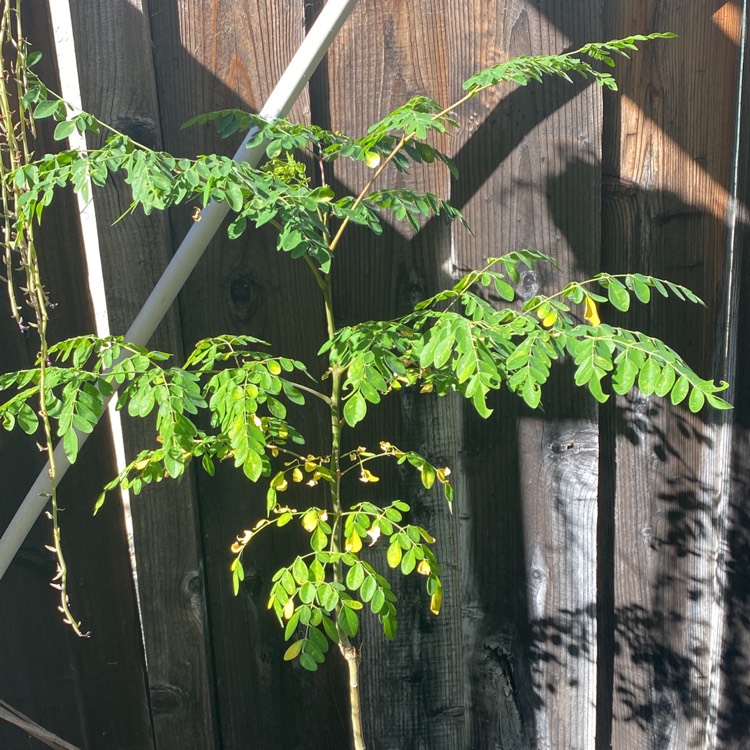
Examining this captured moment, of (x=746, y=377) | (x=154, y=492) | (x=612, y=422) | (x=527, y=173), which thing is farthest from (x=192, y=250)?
(x=746, y=377)

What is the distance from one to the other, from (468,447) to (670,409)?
495mm

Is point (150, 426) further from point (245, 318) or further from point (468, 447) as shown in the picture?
point (468, 447)

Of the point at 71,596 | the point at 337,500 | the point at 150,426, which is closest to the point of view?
the point at 337,500

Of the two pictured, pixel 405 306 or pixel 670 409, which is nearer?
pixel 405 306

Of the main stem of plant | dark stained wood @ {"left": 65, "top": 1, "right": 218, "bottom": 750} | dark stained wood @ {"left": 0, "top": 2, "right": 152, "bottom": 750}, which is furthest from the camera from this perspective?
dark stained wood @ {"left": 0, "top": 2, "right": 152, "bottom": 750}

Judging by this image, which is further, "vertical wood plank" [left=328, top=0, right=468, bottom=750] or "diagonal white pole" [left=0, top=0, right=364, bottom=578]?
"vertical wood plank" [left=328, top=0, right=468, bottom=750]

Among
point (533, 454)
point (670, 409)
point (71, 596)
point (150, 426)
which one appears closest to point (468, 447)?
point (533, 454)

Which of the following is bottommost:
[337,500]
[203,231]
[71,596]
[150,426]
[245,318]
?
[71,596]

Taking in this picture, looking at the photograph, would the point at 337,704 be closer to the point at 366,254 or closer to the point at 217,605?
the point at 217,605

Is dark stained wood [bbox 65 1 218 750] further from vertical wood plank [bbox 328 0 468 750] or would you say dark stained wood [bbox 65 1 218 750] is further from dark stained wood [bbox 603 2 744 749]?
dark stained wood [bbox 603 2 744 749]

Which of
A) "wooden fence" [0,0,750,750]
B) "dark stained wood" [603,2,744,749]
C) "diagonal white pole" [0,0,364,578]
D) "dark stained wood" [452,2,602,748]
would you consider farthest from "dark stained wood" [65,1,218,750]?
"dark stained wood" [603,2,744,749]

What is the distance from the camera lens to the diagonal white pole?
138 centimetres

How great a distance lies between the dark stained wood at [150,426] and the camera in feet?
5.11

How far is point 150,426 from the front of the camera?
170 centimetres
